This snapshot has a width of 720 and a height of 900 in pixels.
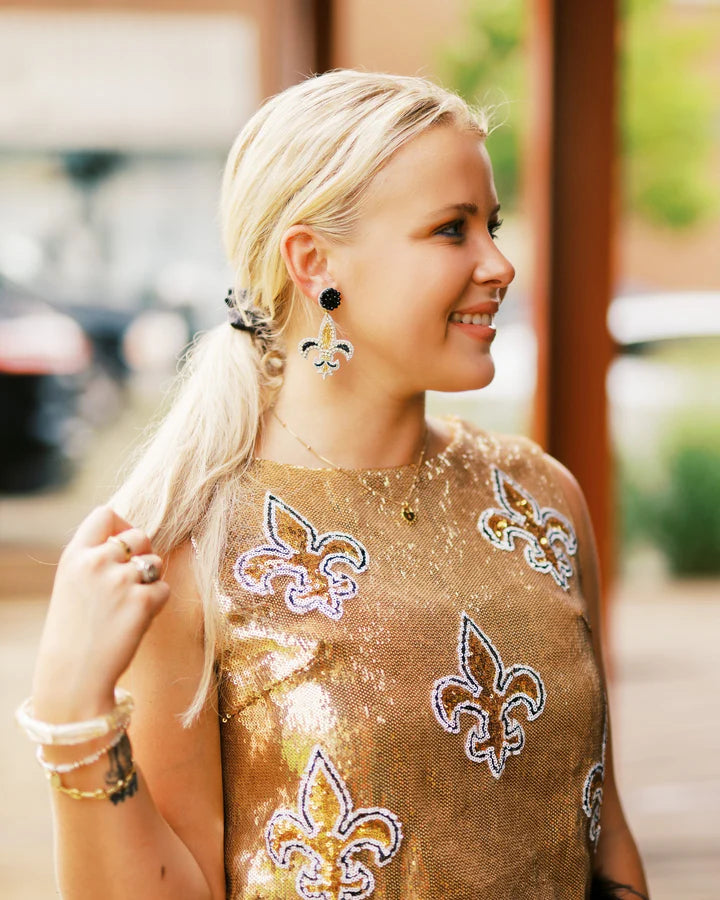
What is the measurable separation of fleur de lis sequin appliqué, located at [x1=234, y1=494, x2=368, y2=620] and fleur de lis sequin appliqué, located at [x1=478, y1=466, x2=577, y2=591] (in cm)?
19

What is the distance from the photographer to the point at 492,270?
1.11 meters

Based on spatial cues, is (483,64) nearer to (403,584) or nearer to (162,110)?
(162,110)

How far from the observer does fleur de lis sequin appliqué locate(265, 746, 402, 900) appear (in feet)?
3.32

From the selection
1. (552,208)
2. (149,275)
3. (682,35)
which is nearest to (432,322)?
(552,208)

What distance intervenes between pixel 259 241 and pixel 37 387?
3.64 meters

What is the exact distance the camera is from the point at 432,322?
1.09m

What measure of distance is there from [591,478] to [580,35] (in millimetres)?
1534

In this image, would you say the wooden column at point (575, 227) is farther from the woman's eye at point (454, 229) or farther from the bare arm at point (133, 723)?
the bare arm at point (133, 723)

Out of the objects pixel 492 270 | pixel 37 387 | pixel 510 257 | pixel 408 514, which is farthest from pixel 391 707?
pixel 37 387

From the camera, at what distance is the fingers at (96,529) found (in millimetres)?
879

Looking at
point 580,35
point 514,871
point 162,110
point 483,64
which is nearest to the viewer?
point 514,871

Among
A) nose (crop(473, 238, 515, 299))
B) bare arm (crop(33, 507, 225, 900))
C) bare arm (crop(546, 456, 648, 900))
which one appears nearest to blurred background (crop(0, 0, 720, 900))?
bare arm (crop(546, 456, 648, 900))

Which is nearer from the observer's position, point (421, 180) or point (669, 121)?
point (421, 180)

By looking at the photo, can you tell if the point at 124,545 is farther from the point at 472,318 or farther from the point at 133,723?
the point at 472,318
